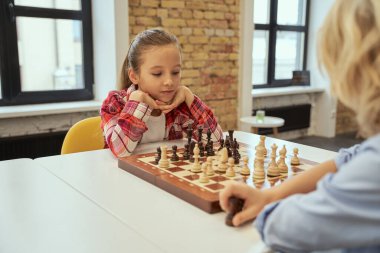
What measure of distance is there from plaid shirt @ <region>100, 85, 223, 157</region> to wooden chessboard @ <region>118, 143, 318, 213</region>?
0.57ft

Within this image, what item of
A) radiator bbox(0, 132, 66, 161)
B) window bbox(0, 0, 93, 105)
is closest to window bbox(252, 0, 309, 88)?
window bbox(0, 0, 93, 105)

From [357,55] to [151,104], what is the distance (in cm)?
132

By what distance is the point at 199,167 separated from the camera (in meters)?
1.41

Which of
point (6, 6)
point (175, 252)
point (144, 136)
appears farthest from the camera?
point (6, 6)

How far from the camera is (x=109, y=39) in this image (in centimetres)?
364

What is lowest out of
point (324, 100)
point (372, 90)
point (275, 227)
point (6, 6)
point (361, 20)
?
point (324, 100)

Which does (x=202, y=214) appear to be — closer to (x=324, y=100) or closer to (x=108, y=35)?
(x=108, y=35)

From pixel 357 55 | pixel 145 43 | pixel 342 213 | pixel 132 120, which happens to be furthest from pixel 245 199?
pixel 145 43

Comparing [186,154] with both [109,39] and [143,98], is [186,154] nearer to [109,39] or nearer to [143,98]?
[143,98]

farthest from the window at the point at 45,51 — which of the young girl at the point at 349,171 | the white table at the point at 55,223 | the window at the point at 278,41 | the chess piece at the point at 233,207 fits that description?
the young girl at the point at 349,171

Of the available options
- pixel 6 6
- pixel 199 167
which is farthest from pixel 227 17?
pixel 199 167

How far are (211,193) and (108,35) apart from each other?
2.80 m

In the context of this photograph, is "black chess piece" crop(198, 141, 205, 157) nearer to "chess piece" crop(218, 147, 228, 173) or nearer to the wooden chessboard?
the wooden chessboard

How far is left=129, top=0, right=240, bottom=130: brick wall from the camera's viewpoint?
400 centimetres
